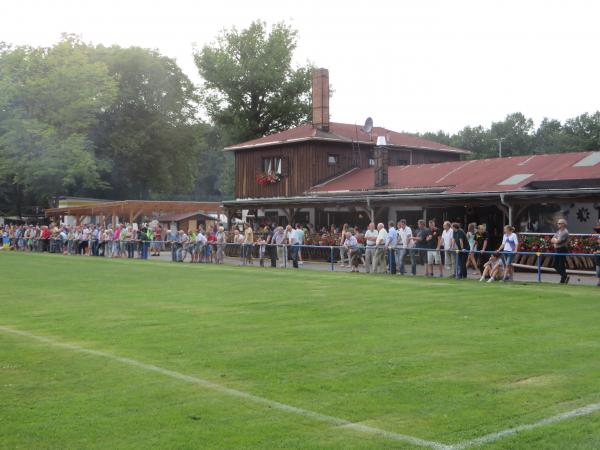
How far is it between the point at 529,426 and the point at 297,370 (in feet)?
9.65

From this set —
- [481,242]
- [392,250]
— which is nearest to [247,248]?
[392,250]

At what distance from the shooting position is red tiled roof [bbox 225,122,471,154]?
132 feet

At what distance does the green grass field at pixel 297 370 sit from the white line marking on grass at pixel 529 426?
0.08 meters

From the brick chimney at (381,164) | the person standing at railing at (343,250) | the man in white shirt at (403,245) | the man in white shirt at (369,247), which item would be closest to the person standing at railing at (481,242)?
the man in white shirt at (403,245)

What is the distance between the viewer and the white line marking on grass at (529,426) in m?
5.40

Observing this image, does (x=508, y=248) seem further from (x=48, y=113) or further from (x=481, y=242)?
(x=48, y=113)

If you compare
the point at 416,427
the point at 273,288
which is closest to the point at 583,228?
the point at 273,288

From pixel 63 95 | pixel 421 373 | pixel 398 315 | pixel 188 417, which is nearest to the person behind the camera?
pixel 188 417

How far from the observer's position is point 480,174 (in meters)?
31.1

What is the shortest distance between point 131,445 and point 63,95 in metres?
51.3

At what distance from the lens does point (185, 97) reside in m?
69.2

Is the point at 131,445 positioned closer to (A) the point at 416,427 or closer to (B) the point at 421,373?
(A) the point at 416,427

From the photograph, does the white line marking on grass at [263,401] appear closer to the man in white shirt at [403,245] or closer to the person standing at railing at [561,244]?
the person standing at railing at [561,244]

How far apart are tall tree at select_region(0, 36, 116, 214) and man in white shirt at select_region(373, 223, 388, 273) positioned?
3255 centimetres
